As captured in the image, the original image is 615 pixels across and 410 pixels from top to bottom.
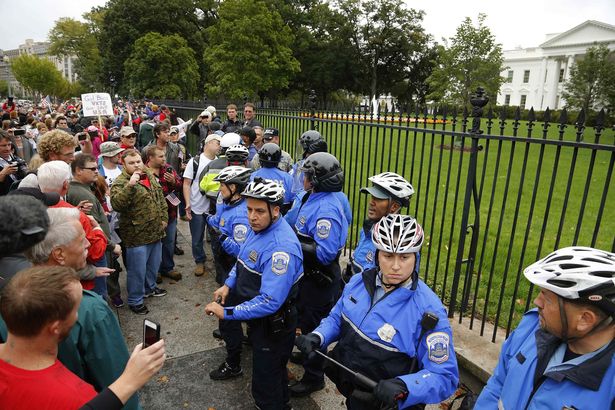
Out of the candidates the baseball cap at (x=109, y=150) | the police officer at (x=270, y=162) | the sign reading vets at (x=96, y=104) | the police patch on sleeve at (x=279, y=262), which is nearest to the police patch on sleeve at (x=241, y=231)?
the police patch on sleeve at (x=279, y=262)

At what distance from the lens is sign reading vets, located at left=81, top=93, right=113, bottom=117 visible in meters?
10.0

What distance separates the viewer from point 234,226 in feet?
13.1

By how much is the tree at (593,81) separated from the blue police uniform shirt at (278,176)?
91.7 feet

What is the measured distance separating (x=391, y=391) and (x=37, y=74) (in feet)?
282

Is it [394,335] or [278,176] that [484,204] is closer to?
[278,176]

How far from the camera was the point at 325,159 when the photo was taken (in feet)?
13.1

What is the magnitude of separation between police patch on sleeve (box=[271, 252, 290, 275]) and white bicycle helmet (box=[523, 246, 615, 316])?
1.67 meters

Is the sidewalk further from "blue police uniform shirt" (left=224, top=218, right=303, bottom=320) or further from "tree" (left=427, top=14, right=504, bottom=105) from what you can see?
"tree" (left=427, top=14, right=504, bottom=105)

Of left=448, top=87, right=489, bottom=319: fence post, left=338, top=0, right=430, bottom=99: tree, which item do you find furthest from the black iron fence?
left=338, top=0, right=430, bottom=99: tree

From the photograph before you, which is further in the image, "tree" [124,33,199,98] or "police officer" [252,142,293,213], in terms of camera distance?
"tree" [124,33,199,98]

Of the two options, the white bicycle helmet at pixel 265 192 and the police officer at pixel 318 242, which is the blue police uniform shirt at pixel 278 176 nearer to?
the police officer at pixel 318 242

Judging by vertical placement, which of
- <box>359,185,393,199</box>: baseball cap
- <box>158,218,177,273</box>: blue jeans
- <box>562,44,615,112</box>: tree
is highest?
<box>562,44,615,112</box>: tree

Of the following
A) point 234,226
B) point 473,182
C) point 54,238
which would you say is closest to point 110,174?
point 234,226

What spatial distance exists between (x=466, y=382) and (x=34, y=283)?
3619 millimetres
